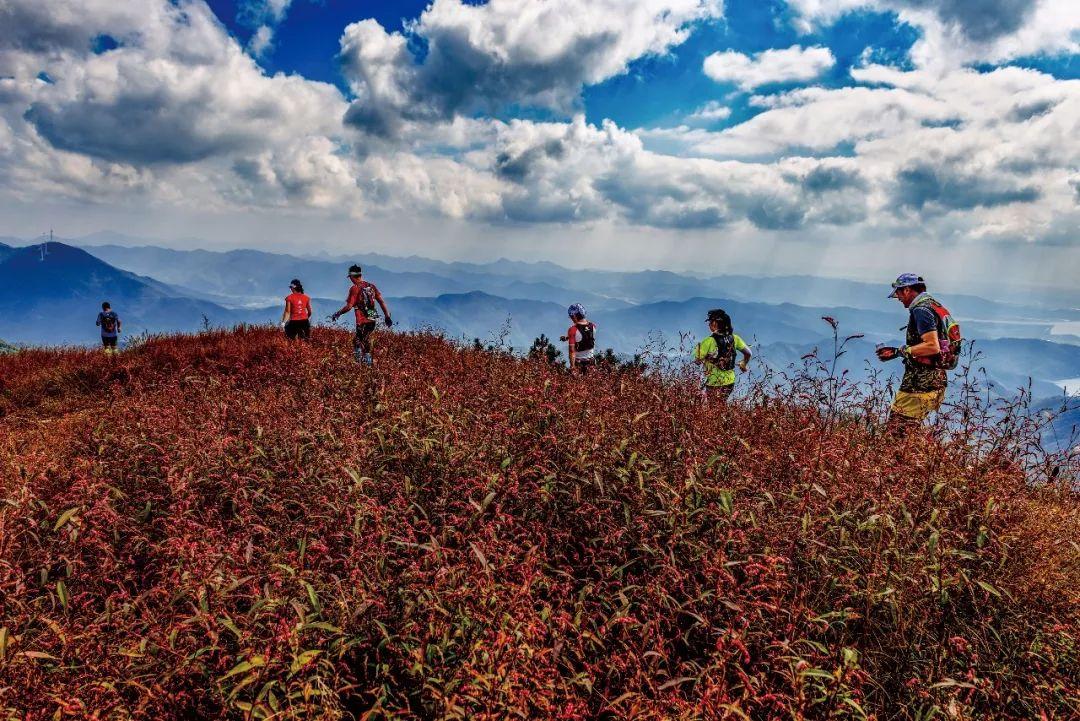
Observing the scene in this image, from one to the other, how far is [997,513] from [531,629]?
3729mm

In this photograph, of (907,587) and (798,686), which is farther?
(907,587)

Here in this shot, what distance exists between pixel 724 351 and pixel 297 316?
10.1m

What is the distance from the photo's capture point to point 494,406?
5.79m

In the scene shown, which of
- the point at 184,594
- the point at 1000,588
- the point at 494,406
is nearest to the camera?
the point at 184,594

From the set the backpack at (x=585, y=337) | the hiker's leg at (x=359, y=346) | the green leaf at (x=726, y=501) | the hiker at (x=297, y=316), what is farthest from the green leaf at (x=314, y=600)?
the hiker at (x=297, y=316)

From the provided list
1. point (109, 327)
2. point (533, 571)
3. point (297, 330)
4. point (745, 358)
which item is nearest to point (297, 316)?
point (297, 330)

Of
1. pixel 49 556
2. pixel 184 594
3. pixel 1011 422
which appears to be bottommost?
pixel 49 556

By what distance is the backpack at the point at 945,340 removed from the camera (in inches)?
263

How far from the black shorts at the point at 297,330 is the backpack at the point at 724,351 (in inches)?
381

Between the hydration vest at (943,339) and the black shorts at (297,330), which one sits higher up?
the hydration vest at (943,339)

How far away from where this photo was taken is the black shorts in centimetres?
1319

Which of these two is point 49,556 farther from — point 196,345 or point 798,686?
point 196,345

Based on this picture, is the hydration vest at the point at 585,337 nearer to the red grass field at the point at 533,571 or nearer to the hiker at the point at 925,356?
the red grass field at the point at 533,571

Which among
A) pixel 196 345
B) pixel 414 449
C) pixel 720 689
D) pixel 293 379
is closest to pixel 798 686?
pixel 720 689
